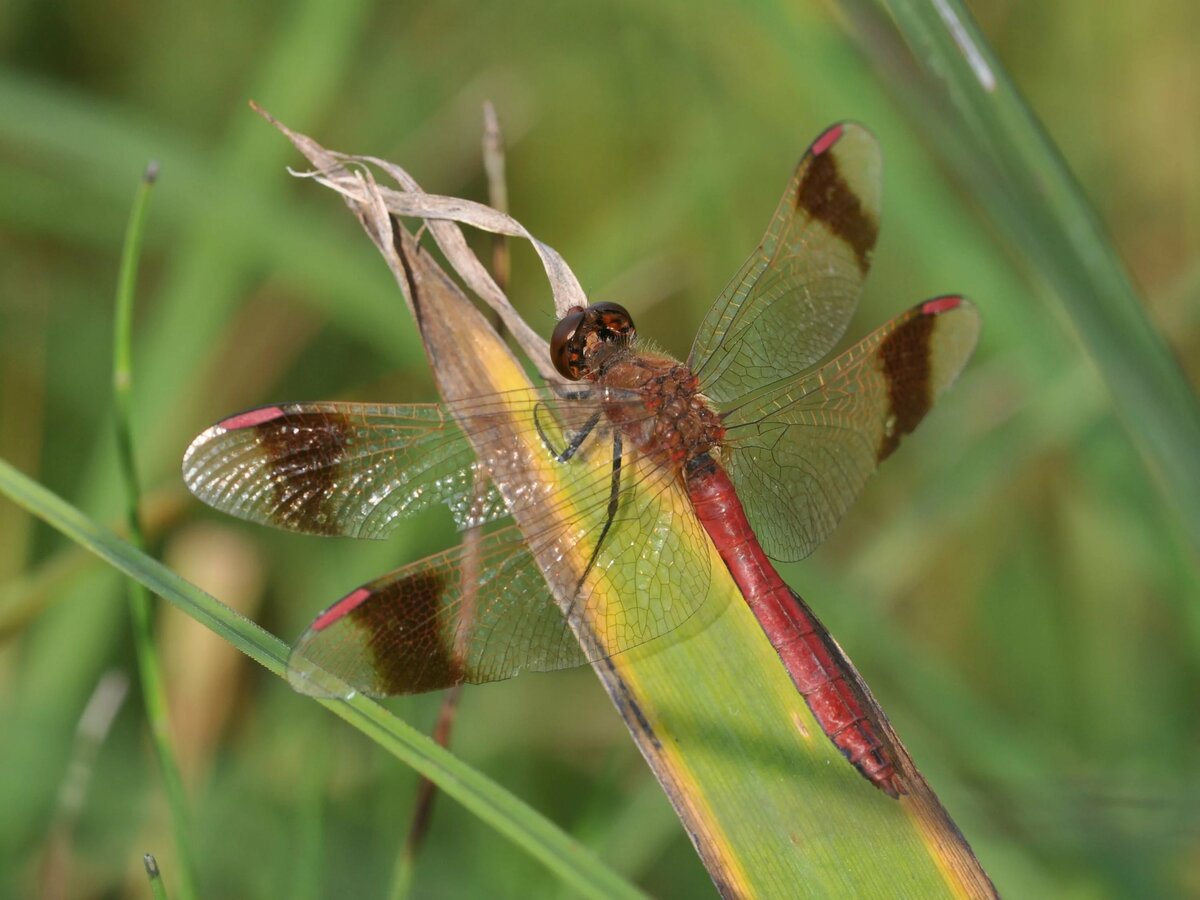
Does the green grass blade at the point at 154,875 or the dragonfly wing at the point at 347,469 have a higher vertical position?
the dragonfly wing at the point at 347,469

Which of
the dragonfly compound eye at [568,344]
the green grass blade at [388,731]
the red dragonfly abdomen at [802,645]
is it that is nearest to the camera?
the green grass blade at [388,731]

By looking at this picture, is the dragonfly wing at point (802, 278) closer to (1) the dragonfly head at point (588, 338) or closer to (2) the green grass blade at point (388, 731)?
(1) the dragonfly head at point (588, 338)

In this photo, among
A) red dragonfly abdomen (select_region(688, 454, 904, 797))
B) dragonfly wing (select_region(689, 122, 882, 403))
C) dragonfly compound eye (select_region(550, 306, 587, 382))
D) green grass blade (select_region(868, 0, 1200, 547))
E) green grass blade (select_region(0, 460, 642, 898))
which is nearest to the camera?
green grass blade (select_region(0, 460, 642, 898))

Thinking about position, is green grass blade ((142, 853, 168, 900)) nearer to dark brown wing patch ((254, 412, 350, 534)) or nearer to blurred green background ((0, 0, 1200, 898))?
blurred green background ((0, 0, 1200, 898))

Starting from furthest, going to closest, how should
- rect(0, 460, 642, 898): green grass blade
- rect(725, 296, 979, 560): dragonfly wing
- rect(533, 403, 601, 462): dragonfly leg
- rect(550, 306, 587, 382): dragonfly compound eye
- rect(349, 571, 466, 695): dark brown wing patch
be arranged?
rect(725, 296, 979, 560): dragonfly wing < rect(550, 306, 587, 382): dragonfly compound eye < rect(533, 403, 601, 462): dragonfly leg < rect(349, 571, 466, 695): dark brown wing patch < rect(0, 460, 642, 898): green grass blade

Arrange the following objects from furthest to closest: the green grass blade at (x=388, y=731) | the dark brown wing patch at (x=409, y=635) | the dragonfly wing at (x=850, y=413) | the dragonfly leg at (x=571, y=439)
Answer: the dragonfly wing at (x=850, y=413)
the dragonfly leg at (x=571, y=439)
the dark brown wing patch at (x=409, y=635)
the green grass blade at (x=388, y=731)

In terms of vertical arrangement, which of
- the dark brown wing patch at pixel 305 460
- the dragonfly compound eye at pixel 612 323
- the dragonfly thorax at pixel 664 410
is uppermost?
the dragonfly compound eye at pixel 612 323

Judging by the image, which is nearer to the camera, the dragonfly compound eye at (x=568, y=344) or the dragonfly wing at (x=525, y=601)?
the dragonfly wing at (x=525, y=601)

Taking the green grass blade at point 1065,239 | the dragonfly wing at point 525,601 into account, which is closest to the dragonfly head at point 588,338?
the dragonfly wing at point 525,601

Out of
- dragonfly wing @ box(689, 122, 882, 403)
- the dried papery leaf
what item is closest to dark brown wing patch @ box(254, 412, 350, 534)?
the dried papery leaf
